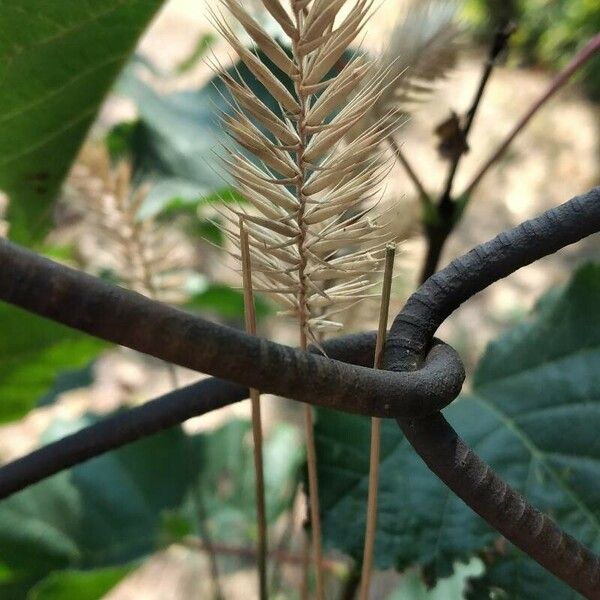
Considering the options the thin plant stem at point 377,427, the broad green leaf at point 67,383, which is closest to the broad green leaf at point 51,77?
the thin plant stem at point 377,427

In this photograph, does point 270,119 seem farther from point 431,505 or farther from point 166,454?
point 166,454

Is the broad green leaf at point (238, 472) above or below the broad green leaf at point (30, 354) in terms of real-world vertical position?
below

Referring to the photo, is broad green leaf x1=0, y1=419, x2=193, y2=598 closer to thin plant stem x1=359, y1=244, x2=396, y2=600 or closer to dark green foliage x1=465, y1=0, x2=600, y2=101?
thin plant stem x1=359, y1=244, x2=396, y2=600

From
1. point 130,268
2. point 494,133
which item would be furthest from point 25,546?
point 494,133

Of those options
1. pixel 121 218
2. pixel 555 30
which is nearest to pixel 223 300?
pixel 121 218

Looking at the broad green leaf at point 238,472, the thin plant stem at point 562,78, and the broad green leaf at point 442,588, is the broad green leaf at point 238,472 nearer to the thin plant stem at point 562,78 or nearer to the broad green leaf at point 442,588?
the broad green leaf at point 442,588

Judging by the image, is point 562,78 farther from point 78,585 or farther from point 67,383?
point 67,383
